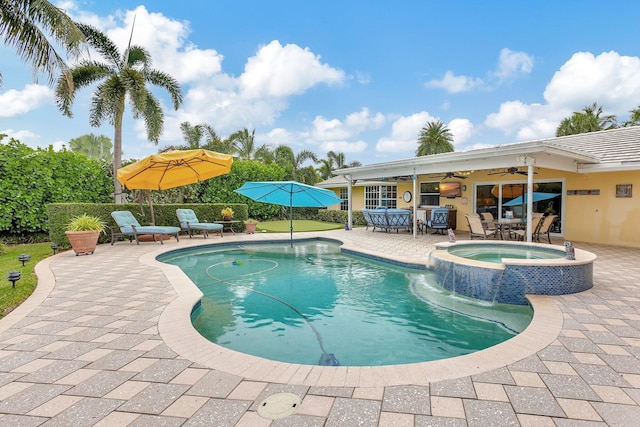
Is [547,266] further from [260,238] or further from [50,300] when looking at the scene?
[260,238]

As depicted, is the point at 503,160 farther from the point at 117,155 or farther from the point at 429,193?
the point at 117,155

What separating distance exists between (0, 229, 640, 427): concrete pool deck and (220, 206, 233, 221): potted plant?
9934mm

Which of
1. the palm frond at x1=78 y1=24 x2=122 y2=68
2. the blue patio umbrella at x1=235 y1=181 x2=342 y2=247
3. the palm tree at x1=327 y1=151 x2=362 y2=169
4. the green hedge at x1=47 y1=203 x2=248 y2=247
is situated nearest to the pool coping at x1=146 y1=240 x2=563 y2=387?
the blue patio umbrella at x1=235 y1=181 x2=342 y2=247

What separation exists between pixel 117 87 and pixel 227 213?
793 centimetres

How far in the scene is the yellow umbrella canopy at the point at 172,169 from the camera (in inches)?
372

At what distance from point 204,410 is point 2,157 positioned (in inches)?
499

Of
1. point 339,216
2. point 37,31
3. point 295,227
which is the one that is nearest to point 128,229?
point 37,31

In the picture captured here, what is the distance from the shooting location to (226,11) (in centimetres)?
1284

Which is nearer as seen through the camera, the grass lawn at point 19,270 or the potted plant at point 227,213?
the grass lawn at point 19,270

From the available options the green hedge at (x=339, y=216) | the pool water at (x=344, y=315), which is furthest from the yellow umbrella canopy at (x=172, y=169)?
the green hedge at (x=339, y=216)

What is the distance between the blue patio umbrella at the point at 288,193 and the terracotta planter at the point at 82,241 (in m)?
4.37

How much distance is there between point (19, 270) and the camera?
679 centimetres

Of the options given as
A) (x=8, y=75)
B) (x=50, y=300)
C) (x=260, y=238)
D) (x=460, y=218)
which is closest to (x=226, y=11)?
(x=8, y=75)

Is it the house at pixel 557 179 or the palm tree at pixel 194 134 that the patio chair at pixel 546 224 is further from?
the palm tree at pixel 194 134
